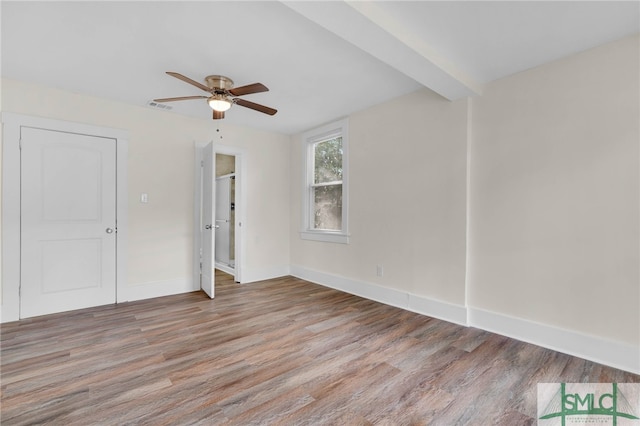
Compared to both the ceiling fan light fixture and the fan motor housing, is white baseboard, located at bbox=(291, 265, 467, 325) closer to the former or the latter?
the ceiling fan light fixture

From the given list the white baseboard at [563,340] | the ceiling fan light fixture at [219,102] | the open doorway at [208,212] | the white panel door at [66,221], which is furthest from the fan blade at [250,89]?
the white baseboard at [563,340]

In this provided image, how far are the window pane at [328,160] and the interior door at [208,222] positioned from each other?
5.54 feet

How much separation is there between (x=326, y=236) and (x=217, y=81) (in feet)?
8.50

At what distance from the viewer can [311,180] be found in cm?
494

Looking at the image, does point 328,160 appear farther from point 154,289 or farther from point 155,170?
point 154,289

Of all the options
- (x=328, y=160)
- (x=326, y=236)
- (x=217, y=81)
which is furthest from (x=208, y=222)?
(x=328, y=160)

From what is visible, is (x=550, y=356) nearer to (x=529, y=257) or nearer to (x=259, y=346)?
(x=529, y=257)

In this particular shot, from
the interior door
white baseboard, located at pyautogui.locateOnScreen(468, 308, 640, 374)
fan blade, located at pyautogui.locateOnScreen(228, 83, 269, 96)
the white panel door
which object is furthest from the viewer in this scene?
the interior door

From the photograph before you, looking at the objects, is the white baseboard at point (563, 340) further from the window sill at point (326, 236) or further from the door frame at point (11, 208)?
the door frame at point (11, 208)

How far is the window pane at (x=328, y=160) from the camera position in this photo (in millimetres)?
4508

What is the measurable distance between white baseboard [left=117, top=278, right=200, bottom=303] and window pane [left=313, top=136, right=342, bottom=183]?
99.4 inches

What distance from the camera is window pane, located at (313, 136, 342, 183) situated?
4.51m

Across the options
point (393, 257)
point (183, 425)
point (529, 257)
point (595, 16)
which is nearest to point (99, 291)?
point (183, 425)

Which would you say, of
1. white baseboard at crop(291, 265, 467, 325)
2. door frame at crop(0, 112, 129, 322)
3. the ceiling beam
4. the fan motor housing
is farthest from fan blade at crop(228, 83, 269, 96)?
white baseboard at crop(291, 265, 467, 325)
